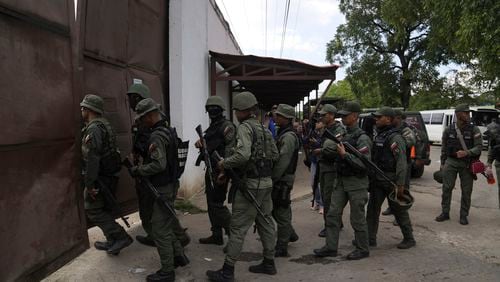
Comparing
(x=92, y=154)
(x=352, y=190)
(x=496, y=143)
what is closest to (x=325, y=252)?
(x=352, y=190)

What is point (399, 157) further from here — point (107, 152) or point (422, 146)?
point (422, 146)

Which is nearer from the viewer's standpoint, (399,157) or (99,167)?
(99,167)

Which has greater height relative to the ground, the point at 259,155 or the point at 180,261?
the point at 259,155

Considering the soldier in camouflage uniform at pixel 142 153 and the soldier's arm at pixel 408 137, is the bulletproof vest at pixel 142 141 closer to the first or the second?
the soldier in camouflage uniform at pixel 142 153

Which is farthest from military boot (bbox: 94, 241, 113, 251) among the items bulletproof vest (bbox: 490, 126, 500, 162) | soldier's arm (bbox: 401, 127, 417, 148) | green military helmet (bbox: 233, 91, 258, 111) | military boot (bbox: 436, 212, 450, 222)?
bulletproof vest (bbox: 490, 126, 500, 162)

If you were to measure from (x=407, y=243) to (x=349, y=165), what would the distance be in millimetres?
1338

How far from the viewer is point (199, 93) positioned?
327 inches

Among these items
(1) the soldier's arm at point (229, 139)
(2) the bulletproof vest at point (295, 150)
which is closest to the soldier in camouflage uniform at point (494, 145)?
(2) the bulletproof vest at point (295, 150)

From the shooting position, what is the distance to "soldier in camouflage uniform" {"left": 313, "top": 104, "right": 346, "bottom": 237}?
189 inches

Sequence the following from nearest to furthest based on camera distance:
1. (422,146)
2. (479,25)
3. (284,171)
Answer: (284,171) < (422,146) < (479,25)

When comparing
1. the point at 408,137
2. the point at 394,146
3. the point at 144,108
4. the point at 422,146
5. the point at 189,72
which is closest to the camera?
the point at 144,108

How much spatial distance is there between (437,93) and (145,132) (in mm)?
29927

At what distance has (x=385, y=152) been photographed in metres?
4.94

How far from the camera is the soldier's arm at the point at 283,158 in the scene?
451 centimetres
